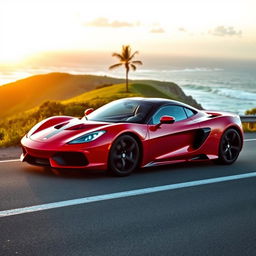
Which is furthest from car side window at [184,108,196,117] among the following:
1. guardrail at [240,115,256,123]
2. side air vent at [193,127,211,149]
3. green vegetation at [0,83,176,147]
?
guardrail at [240,115,256,123]

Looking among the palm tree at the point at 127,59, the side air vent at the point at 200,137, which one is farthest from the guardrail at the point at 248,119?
the palm tree at the point at 127,59

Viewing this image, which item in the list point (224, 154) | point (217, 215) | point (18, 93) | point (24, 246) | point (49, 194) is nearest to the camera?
point (24, 246)

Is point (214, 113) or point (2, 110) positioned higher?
point (214, 113)

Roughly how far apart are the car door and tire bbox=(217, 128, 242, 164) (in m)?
0.80

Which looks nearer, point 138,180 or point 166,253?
point 166,253

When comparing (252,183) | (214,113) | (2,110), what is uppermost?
(214,113)

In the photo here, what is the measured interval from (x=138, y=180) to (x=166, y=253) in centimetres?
357

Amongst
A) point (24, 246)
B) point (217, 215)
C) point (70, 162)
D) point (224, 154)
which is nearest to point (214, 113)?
point (224, 154)

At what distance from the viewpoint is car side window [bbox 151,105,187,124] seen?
991cm

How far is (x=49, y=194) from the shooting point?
7.68m

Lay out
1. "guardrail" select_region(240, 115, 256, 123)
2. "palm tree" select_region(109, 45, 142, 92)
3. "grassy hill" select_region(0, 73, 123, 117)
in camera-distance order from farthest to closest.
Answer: "grassy hill" select_region(0, 73, 123, 117) < "palm tree" select_region(109, 45, 142, 92) < "guardrail" select_region(240, 115, 256, 123)

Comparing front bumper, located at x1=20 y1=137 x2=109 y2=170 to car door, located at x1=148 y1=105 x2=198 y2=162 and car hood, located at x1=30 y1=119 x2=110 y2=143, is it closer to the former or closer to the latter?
car hood, located at x1=30 y1=119 x2=110 y2=143

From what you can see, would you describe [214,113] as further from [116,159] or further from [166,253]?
[166,253]

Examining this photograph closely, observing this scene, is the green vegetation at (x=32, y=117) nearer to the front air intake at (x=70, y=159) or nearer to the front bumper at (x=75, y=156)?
the front bumper at (x=75, y=156)
